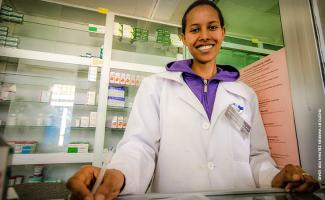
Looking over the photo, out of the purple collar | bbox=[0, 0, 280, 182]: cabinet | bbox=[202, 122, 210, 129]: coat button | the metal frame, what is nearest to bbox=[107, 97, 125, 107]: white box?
bbox=[0, 0, 280, 182]: cabinet

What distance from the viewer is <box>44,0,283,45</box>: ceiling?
1.64m

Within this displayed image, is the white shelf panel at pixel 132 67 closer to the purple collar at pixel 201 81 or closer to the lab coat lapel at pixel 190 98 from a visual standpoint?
the purple collar at pixel 201 81

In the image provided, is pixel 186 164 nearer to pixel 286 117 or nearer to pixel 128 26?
pixel 286 117

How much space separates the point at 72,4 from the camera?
8.37 ft

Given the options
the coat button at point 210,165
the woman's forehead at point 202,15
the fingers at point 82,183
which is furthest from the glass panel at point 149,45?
the fingers at point 82,183

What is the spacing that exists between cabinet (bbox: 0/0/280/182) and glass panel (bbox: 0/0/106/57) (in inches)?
0.4

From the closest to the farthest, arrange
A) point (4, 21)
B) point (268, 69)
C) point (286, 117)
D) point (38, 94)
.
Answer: point (286, 117) → point (268, 69) → point (4, 21) → point (38, 94)

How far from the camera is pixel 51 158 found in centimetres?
215

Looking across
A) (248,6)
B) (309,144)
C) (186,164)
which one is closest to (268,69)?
(309,144)

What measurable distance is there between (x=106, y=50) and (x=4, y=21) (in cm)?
120

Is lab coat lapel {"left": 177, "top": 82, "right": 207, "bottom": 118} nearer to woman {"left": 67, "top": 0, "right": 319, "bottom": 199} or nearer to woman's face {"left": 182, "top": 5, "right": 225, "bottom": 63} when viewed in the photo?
woman {"left": 67, "top": 0, "right": 319, "bottom": 199}

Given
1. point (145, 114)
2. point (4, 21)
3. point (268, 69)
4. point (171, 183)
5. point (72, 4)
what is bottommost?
point (171, 183)

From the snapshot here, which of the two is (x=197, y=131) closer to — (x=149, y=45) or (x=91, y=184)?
(x=91, y=184)

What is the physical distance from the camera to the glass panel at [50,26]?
2438 millimetres
